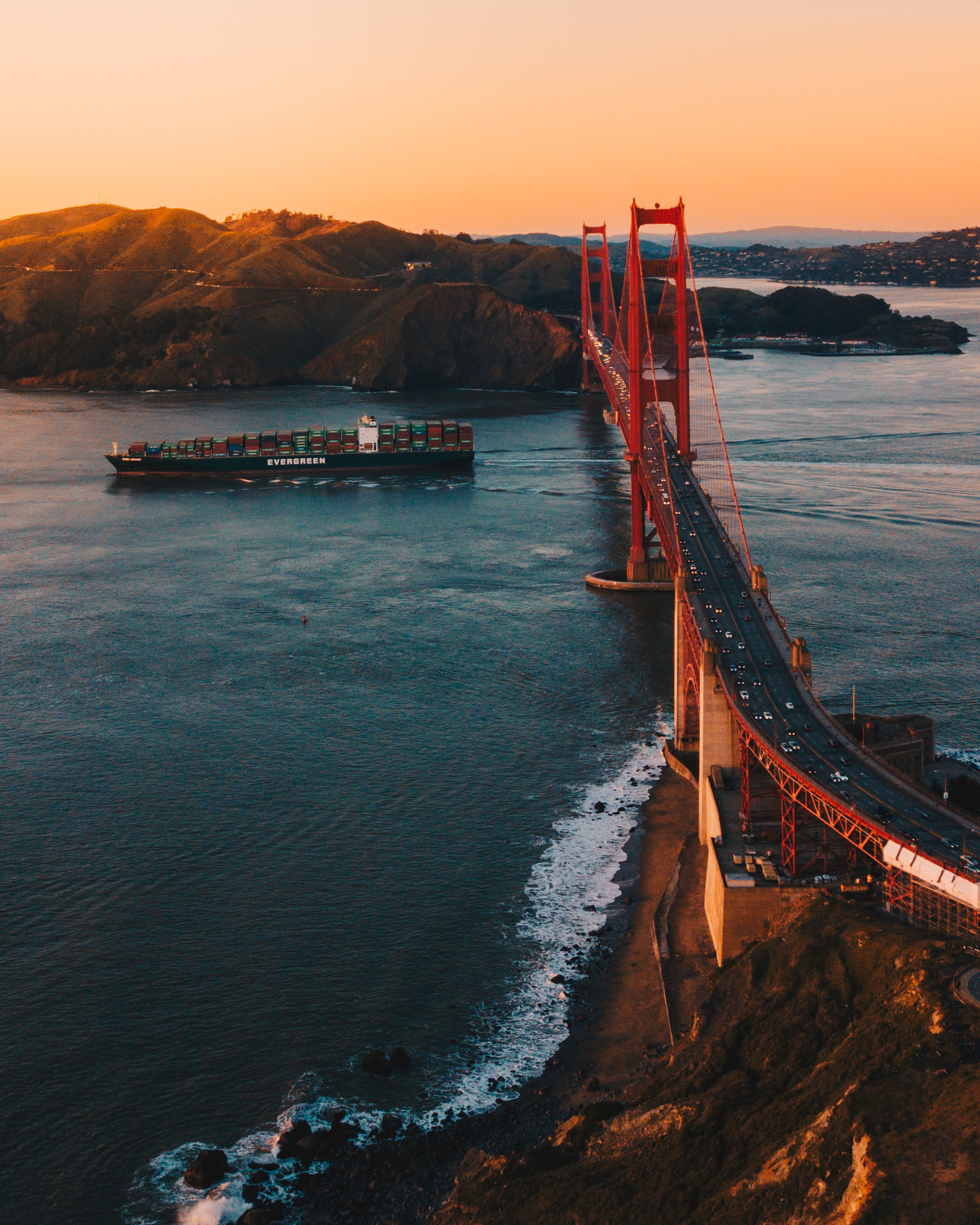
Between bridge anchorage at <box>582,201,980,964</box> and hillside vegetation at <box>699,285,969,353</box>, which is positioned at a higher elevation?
hillside vegetation at <box>699,285,969,353</box>

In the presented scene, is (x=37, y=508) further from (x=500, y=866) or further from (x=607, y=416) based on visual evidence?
(x=500, y=866)

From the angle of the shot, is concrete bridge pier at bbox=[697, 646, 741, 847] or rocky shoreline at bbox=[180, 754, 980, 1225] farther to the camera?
concrete bridge pier at bbox=[697, 646, 741, 847]

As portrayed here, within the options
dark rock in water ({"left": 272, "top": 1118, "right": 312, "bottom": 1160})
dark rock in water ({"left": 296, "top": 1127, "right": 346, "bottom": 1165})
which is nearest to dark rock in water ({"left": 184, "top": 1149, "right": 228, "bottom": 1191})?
dark rock in water ({"left": 272, "top": 1118, "right": 312, "bottom": 1160})

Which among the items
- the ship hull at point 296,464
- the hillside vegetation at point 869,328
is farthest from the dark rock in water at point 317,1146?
the hillside vegetation at point 869,328

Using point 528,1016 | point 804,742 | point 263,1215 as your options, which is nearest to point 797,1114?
point 528,1016

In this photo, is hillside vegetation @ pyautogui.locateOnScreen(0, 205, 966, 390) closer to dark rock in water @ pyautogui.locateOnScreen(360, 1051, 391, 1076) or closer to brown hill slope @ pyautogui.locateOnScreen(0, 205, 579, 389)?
brown hill slope @ pyautogui.locateOnScreen(0, 205, 579, 389)

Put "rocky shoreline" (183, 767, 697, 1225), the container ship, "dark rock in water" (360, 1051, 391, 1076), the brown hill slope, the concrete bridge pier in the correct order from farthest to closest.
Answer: the brown hill slope
the container ship
the concrete bridge pier
"dark rock in water" (360, 1051, 391, 1076)
"rocky shoreline" (183, 767, 697, 1225)

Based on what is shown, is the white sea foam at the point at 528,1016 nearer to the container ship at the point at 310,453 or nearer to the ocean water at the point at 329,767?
the ocean water at the point at 329,767
